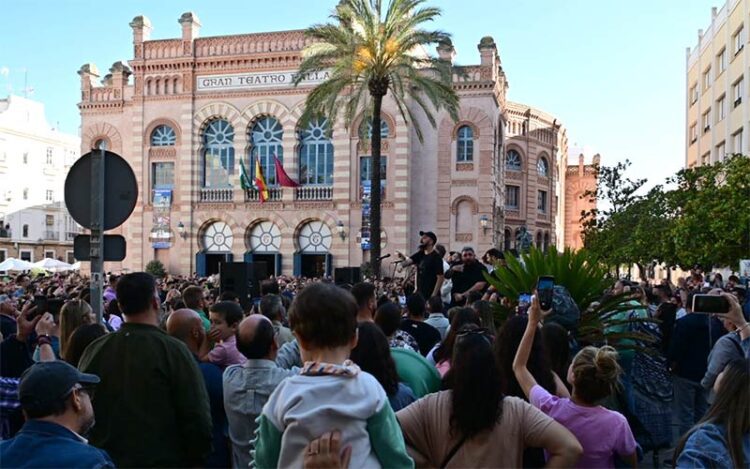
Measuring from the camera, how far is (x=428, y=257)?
1118cm

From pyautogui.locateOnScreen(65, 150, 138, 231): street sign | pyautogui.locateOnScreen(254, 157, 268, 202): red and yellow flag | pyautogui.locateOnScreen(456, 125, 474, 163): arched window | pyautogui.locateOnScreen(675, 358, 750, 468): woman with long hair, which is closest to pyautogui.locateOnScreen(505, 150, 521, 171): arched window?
pyautogui.locateOnScreen(456, 125, 474, 163): arched window

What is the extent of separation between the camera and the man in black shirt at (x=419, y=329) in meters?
6.92

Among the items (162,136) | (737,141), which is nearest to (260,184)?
(162,136)

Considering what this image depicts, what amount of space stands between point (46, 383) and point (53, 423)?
0.17m

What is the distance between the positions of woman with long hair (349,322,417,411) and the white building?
5706cm

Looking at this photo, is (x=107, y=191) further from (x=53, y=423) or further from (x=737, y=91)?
(x=737, y=91)

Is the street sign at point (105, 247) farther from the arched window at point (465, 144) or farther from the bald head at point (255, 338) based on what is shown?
the arched window at point (465, 144)

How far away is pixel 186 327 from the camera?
516cm

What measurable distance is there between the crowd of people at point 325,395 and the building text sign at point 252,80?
3119cm

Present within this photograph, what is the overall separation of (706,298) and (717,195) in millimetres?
21582

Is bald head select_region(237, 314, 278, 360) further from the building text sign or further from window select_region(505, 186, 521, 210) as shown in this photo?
window select_region(505, 186, 521, 210)

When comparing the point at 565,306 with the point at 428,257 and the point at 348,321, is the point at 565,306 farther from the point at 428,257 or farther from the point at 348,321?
the point at 428,257

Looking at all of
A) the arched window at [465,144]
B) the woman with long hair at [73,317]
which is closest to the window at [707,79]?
the arched window at [465,144]

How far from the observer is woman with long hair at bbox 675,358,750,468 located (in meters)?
3.10
